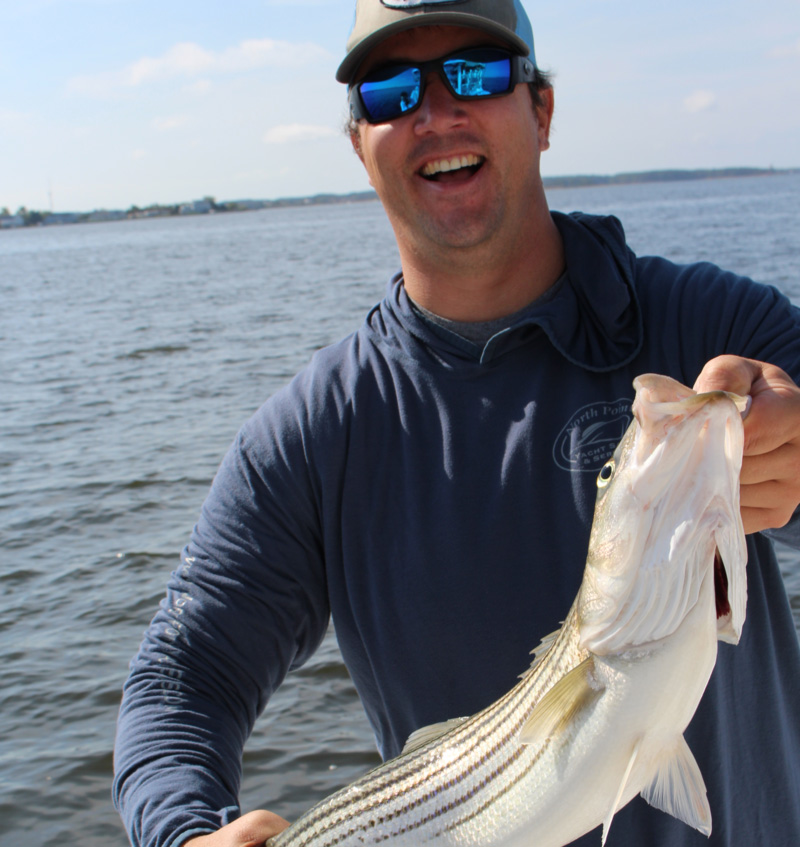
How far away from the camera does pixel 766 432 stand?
6.40 ft

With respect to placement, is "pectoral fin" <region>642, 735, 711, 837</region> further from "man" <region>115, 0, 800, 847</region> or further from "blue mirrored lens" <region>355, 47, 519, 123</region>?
"blue mirrored lens" <region>355, 47, 519, 123</region>

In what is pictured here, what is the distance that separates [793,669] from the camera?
2.80 meters

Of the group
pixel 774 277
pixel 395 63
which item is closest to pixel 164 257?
pixel 774 277

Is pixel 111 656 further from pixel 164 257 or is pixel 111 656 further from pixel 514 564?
pixel 164 257

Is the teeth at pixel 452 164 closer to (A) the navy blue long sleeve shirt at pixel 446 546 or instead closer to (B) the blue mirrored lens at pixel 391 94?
(B) the blue mirrored lens at pixel 391 94

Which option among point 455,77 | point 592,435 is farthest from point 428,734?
point 455,77

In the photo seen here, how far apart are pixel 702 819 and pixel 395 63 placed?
8.48ft

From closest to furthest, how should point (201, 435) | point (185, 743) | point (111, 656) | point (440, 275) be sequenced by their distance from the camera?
1. point (185, 743)
2. point (440, 275)
3. point (111, 656)
4. point (201, 435)

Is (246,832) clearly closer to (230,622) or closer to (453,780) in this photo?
(453,780)

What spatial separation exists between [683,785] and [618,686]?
0.94ft

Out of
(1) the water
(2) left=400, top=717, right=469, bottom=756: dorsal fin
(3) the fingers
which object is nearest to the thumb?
(2) left=400, top=717, right=469, bottom=756: dorsal fin

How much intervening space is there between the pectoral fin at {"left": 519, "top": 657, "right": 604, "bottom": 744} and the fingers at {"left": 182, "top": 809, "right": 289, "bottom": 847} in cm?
80

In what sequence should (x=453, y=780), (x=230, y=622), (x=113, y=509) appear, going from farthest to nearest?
1. (x=113, y=509)
2. (x=230, y=622)
3. (x=453, y=780)

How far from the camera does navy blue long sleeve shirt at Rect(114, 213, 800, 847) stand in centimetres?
267
